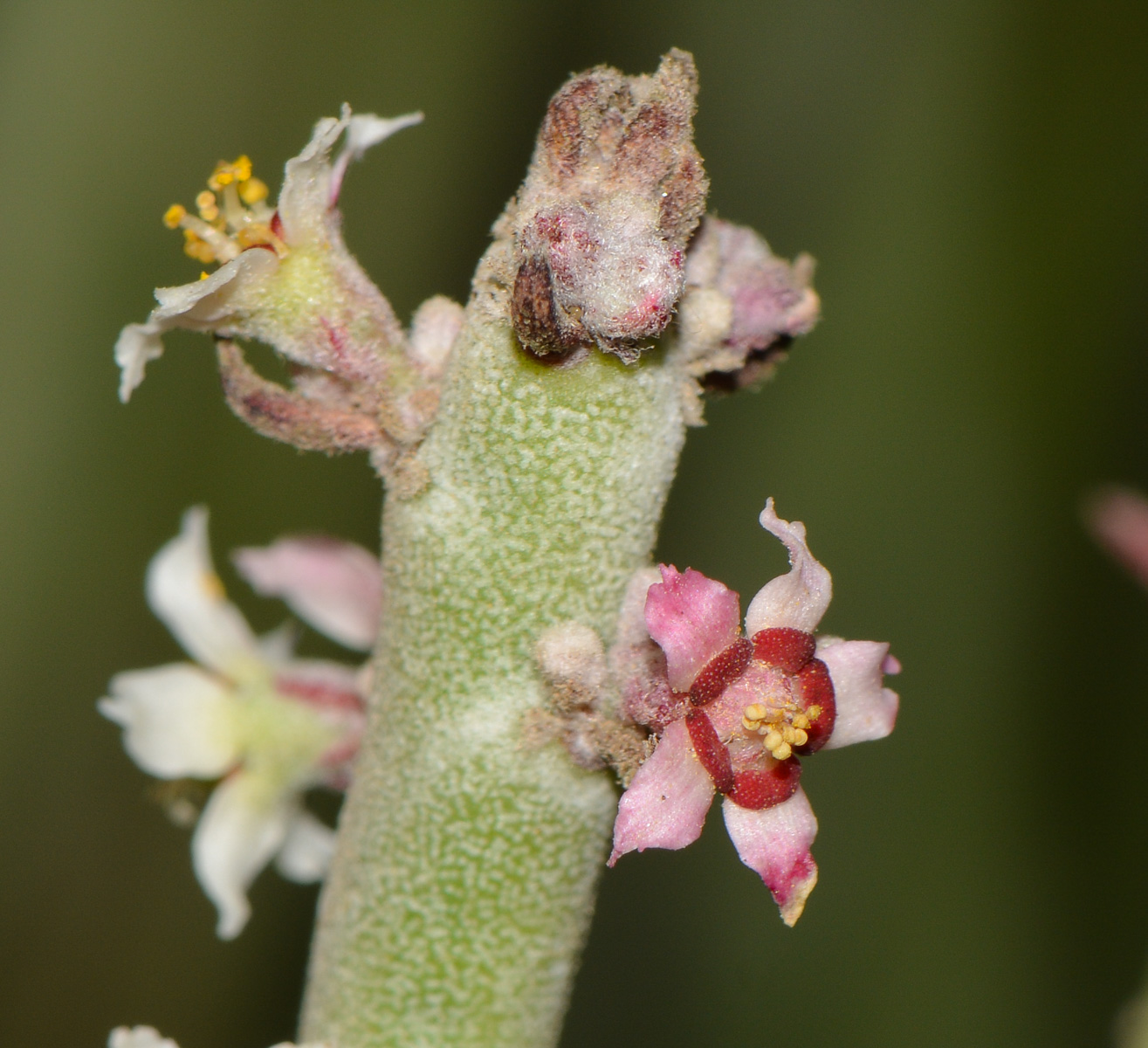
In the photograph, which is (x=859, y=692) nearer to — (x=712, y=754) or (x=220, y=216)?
(x=712, y=754)

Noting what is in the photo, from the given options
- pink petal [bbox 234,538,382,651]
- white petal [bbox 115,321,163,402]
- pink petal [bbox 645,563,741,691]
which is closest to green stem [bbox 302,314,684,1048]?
pink petal [bbox 645,563,741,691]

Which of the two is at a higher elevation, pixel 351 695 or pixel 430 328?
pixel 430 328

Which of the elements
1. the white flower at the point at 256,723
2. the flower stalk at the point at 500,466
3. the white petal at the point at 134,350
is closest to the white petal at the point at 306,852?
the white flower at the point at 256,723

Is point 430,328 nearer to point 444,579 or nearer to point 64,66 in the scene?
point 444,579

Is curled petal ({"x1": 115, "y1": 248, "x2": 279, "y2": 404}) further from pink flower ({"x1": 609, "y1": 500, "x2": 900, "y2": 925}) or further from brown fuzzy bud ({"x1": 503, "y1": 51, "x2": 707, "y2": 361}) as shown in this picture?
pink flower ({"x1": 609, "y1": 500, "x2": 900, "y2": 925})

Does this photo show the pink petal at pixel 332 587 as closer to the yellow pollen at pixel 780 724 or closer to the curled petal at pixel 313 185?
the curled petal at pixel 313 185

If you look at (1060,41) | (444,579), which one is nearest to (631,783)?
(444,579)

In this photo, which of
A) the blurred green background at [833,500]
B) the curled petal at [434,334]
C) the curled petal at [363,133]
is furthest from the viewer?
the blurred green background at [833,500]
